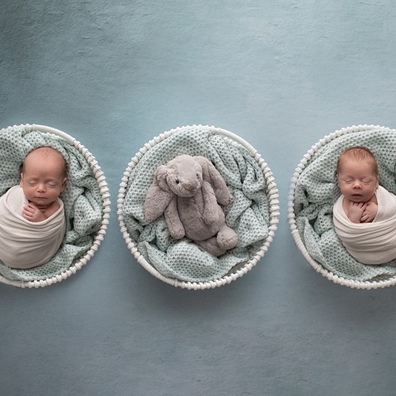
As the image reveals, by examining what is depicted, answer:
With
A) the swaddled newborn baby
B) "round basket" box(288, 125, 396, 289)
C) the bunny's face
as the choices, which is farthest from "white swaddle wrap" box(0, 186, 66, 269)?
"round basket" box(288, 125, 396, 289)

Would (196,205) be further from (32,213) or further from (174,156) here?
(32,213)

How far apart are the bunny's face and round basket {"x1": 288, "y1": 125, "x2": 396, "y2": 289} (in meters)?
0.34

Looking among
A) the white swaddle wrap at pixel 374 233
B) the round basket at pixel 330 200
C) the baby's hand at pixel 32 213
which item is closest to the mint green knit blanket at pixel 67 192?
the baby's hand at pixel 32 213

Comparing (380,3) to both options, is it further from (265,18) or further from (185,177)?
(185,177)

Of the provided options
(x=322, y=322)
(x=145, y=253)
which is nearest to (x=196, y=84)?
(x=145, y=253)

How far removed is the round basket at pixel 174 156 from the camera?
166 centimetres

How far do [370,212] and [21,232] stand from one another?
114 cm

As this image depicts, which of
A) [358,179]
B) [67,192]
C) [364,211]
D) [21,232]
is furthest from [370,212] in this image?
[21,232]

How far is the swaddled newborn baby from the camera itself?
1612 millimetres

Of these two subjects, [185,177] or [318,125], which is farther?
[318,125]

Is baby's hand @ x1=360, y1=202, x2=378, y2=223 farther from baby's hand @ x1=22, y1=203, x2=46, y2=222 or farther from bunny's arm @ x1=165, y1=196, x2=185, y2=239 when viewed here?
baby's hand @ x1=22, y1=203, x2=46, y2=222

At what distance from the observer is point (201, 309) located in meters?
1.81

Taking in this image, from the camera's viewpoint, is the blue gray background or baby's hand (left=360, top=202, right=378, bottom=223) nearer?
baby's hand (left=360, top=202, right=378, bottom=223)

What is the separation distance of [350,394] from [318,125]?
97cm
